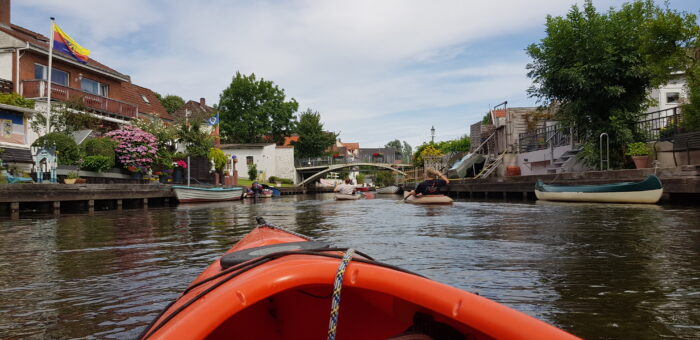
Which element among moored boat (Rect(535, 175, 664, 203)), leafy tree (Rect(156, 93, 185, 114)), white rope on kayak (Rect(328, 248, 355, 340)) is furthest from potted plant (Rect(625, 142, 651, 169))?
leafy tree (Rect(156, 93, 185, 114))

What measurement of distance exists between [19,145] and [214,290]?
20.7 m

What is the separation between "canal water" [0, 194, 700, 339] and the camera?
3.03 m

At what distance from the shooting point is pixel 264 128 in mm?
57062

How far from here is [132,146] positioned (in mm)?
19844

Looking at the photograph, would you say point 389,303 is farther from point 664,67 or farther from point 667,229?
point 664,67

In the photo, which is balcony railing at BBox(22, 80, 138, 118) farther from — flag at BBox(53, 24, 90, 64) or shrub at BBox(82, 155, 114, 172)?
shrub at BBox(82, 155, 114, 172)

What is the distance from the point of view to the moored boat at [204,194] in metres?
21.1

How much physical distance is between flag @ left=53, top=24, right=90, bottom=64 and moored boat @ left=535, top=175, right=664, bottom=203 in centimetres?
1721

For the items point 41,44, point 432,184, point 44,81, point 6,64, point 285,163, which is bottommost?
point 432,184

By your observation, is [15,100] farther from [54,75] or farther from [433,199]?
[433,199]

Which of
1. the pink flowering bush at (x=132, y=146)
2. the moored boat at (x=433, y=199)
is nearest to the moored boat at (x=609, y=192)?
the moored boat at (x=433, y=199)

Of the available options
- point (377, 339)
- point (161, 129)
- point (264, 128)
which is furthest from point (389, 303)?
point (264, 128)

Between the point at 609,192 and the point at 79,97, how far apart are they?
20162 mm

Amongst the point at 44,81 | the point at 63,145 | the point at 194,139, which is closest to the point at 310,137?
the point at 194,139
